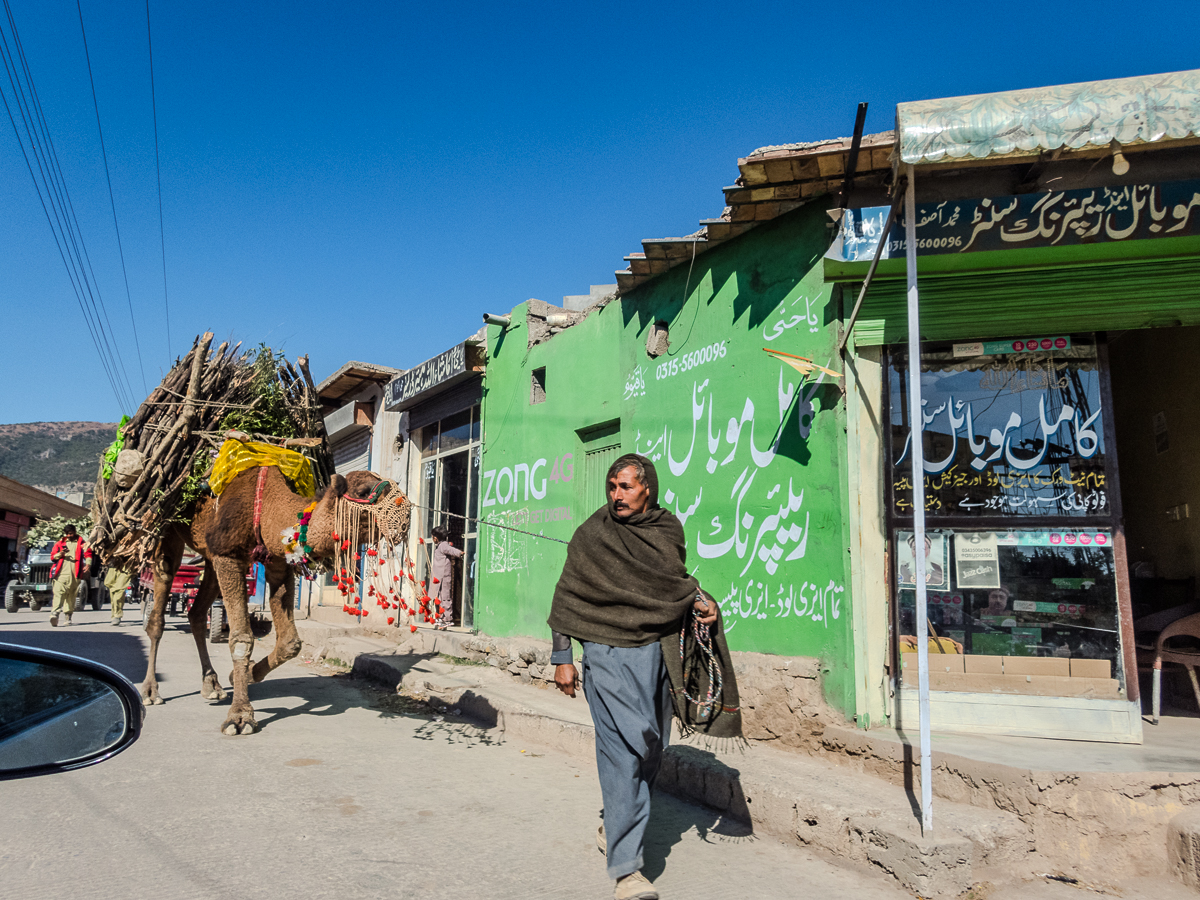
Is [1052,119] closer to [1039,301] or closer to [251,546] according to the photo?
[1039,301]

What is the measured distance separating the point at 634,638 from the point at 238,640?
12.8 ft

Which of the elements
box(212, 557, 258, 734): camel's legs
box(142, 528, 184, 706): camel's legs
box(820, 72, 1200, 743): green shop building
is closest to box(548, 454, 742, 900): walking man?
box(820, 72, 1200, 743): green shop building

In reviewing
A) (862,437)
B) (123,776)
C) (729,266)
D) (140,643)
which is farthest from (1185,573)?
(140,643)

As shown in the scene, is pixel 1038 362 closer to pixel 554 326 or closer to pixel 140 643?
pixel 554 326

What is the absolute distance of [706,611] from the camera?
3342mm

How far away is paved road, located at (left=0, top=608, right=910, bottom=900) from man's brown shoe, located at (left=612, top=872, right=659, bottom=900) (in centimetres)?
11

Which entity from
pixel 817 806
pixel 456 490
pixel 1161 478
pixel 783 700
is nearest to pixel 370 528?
pixel 783 700

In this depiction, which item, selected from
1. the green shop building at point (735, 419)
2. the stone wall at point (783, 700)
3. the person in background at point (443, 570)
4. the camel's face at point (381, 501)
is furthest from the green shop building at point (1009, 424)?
the person in background at point (443, 570)

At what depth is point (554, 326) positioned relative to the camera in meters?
9.14

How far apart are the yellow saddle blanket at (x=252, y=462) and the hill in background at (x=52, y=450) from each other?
113143 mm

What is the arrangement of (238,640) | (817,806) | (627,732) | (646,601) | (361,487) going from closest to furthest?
1. (627,732)
2. (646,601)
3. (817,806)
4. (361,487)
5. (238,640)

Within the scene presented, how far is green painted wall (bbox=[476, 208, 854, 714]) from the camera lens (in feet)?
17.2

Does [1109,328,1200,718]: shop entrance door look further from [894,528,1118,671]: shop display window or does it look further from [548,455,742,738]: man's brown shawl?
[548,455,742,738]: man's brown shawl

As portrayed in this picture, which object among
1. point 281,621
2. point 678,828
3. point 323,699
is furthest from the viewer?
point 323,699
